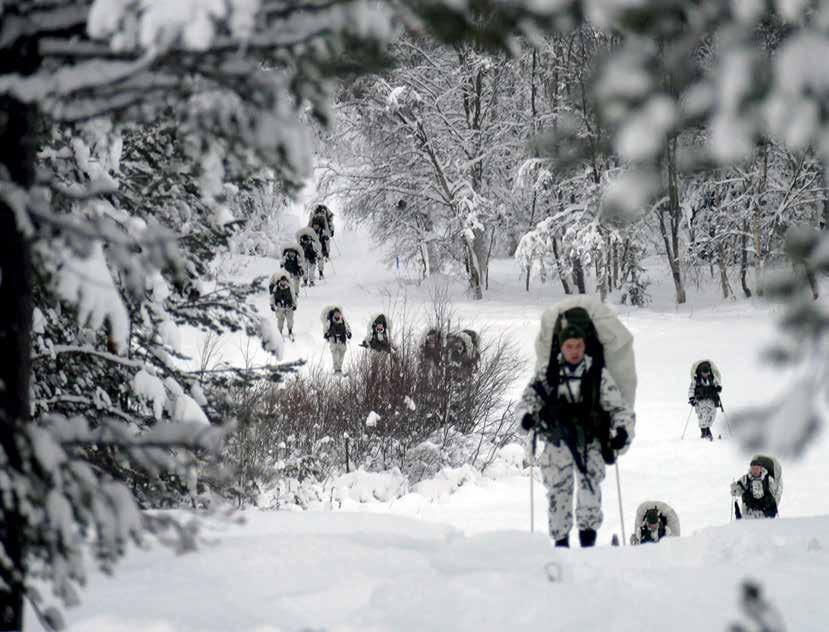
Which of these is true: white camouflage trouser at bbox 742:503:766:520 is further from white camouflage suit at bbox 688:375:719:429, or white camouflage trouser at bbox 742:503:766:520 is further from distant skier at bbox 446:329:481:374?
distant skier at bbox 446:329:481:374

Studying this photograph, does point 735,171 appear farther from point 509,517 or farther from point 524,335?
point 509,517

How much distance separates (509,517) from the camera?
1090 cm

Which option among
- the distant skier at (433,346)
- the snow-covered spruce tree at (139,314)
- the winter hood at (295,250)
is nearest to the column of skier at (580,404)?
the snow-covered spruce tree at (139,314)

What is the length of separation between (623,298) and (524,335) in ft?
23.4

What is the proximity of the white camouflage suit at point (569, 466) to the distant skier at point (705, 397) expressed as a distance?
9.56 m

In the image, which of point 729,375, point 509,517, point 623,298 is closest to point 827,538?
point 509,517

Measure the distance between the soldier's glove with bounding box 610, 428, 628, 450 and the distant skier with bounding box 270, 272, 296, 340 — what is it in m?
14.6

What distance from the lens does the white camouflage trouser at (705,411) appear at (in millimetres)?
14969

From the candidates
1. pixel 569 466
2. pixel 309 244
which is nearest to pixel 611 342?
pixel 569 466

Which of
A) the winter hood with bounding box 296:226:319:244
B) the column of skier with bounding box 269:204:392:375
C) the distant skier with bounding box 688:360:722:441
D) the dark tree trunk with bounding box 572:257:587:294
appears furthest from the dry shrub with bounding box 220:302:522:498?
the dark tree trunk with bounding box 572:257:587:294

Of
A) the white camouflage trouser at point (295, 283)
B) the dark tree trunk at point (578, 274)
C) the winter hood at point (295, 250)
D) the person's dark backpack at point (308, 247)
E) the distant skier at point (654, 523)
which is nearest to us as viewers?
the distant skier at point (654, 523)

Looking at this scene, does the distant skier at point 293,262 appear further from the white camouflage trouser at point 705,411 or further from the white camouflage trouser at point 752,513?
the white camouflage trouser at point 752,513

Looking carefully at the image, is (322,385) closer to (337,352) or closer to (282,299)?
(337,352)

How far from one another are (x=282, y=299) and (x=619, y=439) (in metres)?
14.9
